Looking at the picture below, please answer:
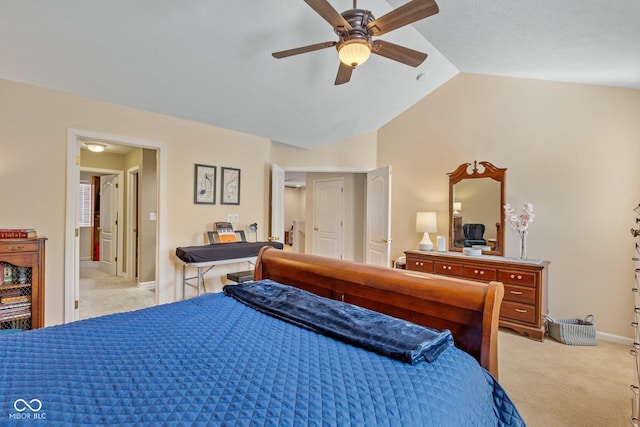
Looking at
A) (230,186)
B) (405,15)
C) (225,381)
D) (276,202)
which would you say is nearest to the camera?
(225,381)

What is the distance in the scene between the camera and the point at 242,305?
5.53 ft

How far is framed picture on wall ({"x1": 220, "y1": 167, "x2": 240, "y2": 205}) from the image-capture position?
411cm

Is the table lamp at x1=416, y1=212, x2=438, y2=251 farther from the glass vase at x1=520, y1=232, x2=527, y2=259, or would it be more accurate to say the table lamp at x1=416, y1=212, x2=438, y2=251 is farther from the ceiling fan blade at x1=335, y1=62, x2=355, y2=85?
the ceiling fan blade at x1=335, y1=62, x2=355, y2=85

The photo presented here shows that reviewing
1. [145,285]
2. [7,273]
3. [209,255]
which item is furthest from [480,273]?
[145,285]

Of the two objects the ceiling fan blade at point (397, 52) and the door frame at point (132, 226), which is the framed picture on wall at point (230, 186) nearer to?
the door frame at point (132, 226)

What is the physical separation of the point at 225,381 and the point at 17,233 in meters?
2.74

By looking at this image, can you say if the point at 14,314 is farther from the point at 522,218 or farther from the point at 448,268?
the point at 522,218

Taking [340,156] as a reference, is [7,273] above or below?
below

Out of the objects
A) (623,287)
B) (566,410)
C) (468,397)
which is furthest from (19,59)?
(623,287)

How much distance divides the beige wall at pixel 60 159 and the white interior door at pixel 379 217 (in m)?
2.23

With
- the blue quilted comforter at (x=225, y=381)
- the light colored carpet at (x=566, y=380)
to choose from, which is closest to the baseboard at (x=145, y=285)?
the light colored carpet at (x=566, y=380)

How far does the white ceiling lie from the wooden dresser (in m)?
2.00

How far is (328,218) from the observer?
6.04m

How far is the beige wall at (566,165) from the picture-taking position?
3053 millimetres
